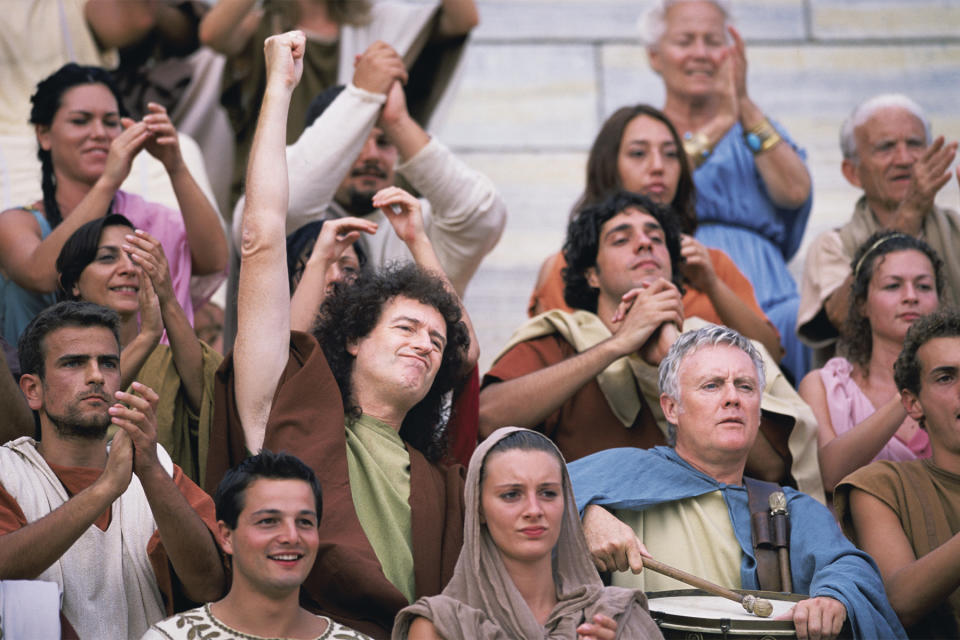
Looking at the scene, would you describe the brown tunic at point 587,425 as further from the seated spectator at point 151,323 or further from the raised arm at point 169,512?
the raised arm at point 169,512

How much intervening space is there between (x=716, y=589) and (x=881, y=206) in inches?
123

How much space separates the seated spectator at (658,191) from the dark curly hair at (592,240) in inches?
3.0

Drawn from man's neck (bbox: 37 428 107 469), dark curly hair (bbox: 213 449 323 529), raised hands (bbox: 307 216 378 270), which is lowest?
dark curly hair (bbox: 213 449 323 529)

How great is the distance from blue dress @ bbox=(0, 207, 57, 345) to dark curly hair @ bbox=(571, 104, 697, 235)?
7.42 feet

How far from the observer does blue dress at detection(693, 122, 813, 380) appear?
7.97 meters

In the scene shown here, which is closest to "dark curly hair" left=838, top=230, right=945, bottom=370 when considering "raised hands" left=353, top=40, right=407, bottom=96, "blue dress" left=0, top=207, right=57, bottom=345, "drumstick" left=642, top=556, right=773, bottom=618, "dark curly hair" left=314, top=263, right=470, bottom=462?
"dark curly hair" left=314, top=263, right=470, bottom=462

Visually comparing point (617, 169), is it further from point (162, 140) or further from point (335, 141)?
point (162, 140)

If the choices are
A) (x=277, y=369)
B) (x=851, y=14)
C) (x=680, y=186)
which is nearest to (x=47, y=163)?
(x=277, y=369)

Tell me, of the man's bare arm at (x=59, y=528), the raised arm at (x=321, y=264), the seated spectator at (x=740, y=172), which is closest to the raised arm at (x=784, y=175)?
the seated spectator at (x=740, y=172)

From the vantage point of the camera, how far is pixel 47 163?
701 centimetres

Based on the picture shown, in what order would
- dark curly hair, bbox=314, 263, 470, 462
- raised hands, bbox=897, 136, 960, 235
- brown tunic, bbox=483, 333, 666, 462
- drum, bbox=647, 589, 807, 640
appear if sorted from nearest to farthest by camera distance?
drum, bbox=647, 589, 807, 640, dark curly hair, bbox=314, 263, 470, 462, brown tunic, bbox=483, 333, 666, 462, raised hands, bbox=897, 136, 960, 235

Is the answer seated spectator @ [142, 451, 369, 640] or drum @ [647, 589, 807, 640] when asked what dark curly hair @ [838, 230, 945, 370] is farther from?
seated spectator @ [142, 451, 369, 640]

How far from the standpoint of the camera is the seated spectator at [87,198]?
6453 mm

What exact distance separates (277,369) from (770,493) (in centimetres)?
159
